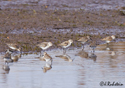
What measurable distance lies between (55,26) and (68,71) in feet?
45.4

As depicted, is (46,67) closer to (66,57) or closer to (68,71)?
(68,71)

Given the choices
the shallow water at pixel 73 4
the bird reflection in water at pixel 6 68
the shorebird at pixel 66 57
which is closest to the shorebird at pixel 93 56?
the shorebird at pixel 66 57

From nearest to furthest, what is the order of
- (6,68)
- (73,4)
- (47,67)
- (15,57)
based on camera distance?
(6,68) < (47,67) < (15,57) < (73,4)

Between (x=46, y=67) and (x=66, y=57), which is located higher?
(x=46, y=67)

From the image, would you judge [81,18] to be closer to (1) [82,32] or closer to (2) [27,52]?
(1) [82,32]

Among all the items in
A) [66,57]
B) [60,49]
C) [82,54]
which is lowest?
[60,49]

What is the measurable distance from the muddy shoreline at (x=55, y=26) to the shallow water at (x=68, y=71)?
10.6 ft

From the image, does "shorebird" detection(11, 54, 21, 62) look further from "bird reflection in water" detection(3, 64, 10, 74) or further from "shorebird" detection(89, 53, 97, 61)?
"shorebird" detection(89, 53, 97, 61)

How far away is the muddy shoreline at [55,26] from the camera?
2200 centimetres

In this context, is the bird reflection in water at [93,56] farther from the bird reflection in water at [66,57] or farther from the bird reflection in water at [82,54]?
the bird reflection in water at [66,57]

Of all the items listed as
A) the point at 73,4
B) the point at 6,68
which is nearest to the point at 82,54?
the point at 6,68

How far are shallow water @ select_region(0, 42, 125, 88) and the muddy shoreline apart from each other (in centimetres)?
322

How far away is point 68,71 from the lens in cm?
1375

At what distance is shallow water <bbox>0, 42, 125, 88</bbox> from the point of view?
1179 centimetres
